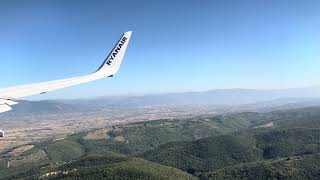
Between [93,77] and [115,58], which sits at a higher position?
[115,58]

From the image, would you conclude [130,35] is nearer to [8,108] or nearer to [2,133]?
[8,108]

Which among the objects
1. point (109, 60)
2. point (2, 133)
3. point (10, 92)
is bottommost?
point (2, 133)

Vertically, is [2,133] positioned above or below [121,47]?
below

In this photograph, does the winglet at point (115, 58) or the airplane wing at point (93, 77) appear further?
the winglet at point (115, 58)

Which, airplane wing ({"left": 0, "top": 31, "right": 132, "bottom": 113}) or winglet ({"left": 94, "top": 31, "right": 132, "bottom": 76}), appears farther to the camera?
winglet ({"left": 94, "top": 31, "right": 132, "bottom": 76})

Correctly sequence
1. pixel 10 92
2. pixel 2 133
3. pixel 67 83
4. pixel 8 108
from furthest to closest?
pixel 67 83 < pixel 10 92 < pixel 8 108 < pixel 2 133

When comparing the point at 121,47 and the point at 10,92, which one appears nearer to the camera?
the point at 10,92

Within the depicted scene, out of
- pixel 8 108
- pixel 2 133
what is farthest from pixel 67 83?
pixel 2 133

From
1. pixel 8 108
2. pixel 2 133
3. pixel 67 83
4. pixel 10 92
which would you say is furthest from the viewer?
pixel 67 83
